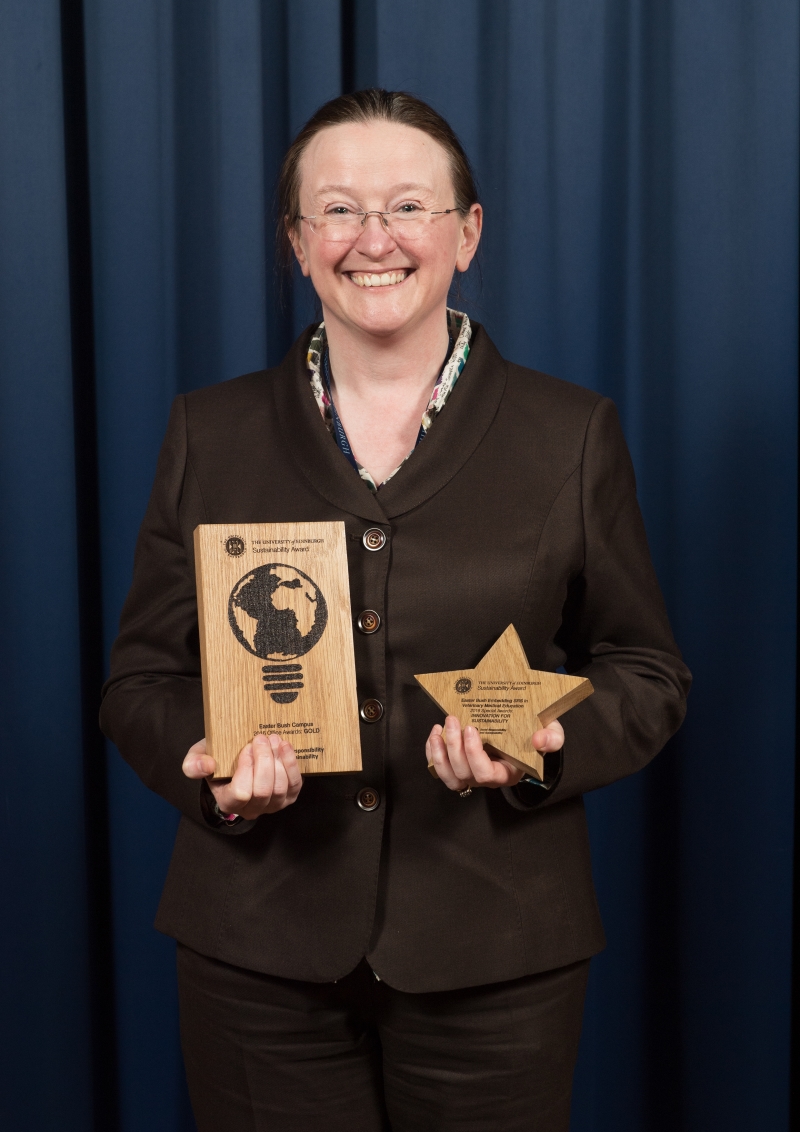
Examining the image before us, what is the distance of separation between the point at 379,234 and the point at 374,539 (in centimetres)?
32

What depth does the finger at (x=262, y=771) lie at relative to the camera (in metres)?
1.12

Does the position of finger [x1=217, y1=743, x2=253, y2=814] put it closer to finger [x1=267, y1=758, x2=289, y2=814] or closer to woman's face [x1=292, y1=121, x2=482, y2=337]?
finger [x1=267, y1=758, x2=289, y2=814]

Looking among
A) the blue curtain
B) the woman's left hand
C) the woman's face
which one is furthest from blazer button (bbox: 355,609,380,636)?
the blue curtain

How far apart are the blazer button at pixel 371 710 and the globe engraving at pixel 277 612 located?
10cm

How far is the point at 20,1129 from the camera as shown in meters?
2.02

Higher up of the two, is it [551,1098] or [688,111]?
[688,111]

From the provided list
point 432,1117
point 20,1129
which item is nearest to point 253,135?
point 432,1117

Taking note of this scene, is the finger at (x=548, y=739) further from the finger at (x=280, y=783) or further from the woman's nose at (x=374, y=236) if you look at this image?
the woman's nose at (x=374, y=236)

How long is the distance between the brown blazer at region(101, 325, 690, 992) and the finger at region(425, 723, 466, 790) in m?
0.11

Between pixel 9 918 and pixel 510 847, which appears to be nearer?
pixel 510 847

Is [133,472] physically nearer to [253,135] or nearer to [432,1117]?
[253,135]

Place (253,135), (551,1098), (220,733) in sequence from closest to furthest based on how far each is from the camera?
(220,733) < (551,1098) < (253,135)

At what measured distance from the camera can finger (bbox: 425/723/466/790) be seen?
1.13 m

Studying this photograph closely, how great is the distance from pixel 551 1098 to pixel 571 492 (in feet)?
2.10
